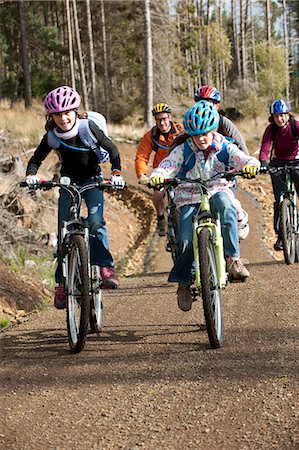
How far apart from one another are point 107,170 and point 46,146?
Result: 17.3 metres

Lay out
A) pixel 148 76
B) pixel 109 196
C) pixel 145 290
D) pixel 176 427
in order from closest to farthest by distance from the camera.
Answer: pixel 176 427 < pixel 145 290 < pixel 109 196 < pixel 148 76

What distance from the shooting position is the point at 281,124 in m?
10.9

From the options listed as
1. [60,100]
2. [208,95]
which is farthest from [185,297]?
[208,95]

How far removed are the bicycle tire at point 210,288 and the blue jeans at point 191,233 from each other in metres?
0.32

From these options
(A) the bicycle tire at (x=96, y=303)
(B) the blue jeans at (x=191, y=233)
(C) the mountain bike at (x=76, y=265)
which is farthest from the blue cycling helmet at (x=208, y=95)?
(A) the bicycle tire at (x=96, y=303)

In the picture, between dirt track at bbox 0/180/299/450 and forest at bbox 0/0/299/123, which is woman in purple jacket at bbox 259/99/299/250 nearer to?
dirt track at bbox 0/180/299/450

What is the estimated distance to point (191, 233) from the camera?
656 cm

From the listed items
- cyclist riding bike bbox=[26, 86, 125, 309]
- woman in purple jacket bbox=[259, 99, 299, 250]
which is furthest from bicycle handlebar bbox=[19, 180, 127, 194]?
woman in purple jacket bbox=[259, 99, 299, 250]

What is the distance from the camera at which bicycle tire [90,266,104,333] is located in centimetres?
702

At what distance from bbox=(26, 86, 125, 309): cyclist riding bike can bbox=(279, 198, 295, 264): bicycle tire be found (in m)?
4.04

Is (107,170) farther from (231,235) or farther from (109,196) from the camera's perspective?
(231,235)

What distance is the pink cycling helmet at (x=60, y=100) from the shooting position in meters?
6.80

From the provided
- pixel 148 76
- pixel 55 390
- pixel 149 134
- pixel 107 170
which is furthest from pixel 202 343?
pixel 148 76

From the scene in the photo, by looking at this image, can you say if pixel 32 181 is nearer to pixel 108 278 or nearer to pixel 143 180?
pixel 108 278
